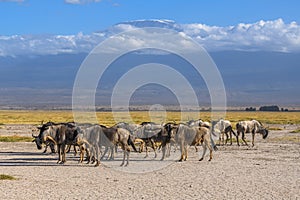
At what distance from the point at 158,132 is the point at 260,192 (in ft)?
32.7

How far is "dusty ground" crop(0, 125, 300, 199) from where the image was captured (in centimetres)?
1562

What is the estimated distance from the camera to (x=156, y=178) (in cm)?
1889

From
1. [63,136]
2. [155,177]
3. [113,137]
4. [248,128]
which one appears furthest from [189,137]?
[248,128]

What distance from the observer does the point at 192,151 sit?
29172 mm

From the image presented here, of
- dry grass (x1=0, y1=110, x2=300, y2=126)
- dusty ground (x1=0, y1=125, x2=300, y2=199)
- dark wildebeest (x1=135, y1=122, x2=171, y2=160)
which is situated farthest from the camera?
dry grass (x1=0, y1=110, x2=300, y2=126)

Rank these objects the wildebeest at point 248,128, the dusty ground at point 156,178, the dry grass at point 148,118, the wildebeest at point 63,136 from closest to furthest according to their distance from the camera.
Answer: the dusty ground at point 156,178, the wildebeest at point 63,136, the wildebeest at point 248,128, the dry grass at point 148,118

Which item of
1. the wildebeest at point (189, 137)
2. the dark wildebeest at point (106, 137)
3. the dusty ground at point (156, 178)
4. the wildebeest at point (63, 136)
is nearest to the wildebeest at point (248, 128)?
the dusty ground at point (156, 178)

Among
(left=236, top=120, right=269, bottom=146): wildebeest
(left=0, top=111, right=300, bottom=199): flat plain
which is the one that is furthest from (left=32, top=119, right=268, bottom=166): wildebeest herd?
(left=236, top=120, right=269, bottom=146): wildebeest

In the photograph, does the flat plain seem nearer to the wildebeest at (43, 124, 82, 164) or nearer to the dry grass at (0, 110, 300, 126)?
the wildebeest at (43, 124, 82, 164)

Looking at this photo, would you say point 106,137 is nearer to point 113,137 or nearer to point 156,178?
point 113,137

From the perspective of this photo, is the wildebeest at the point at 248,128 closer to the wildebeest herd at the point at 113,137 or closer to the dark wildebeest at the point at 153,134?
the wildebeest herd at the point at 113,137

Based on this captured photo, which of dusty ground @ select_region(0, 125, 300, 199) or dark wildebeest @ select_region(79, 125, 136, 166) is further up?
dark wildebeest @ select_region(79, 125, 136, 166)

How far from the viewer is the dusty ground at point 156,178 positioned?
15.6 meters

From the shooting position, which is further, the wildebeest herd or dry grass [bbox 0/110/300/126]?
dry grass [bbox 0/110/300/126]
